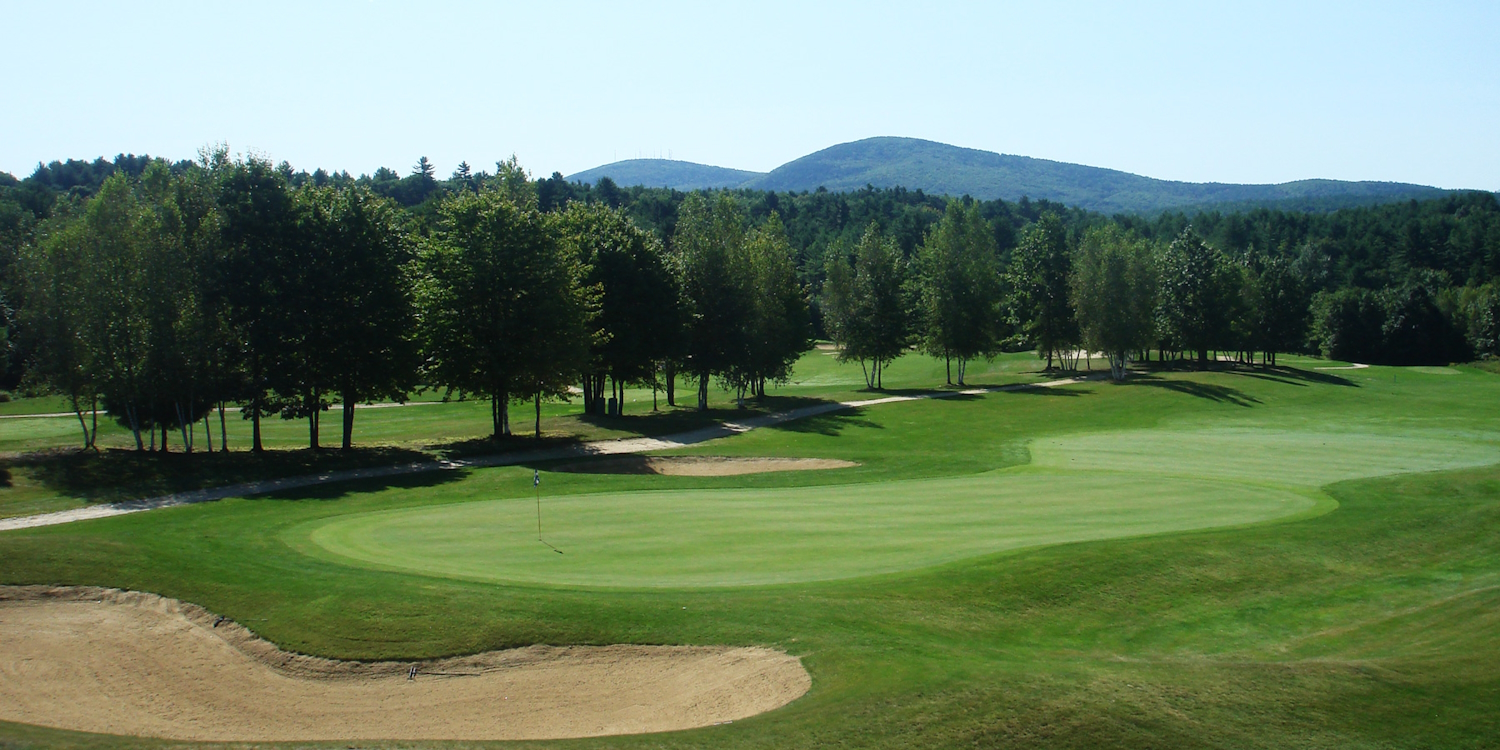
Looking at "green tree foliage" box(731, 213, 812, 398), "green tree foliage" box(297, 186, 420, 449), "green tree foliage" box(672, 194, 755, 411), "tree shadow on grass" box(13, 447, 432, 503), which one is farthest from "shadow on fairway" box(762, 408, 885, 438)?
"green tree foliage" box(297, 186, 420, 449)

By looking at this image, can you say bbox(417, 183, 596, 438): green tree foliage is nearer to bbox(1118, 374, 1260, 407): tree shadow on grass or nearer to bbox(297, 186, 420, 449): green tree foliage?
bbox(297, 186, 420, 449): green tree foliage

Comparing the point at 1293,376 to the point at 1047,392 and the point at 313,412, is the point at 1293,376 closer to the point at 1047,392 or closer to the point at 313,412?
the point at 1047,392

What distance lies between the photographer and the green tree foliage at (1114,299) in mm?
75188

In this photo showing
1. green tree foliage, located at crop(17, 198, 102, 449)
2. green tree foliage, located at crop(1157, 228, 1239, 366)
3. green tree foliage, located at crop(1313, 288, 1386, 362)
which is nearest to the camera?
green tree foliage, located at crop(17, 198, 102, 449)

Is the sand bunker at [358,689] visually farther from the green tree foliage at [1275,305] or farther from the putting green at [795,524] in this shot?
the green tree foliage at [1275,305]

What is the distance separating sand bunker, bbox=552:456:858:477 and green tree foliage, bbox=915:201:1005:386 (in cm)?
3929

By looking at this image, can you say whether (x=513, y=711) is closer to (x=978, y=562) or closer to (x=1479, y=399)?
(x=978, y=562)

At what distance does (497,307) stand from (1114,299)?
52.5 metres

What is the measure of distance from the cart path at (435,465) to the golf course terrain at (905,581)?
4.40 ft

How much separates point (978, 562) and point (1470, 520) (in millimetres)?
14229

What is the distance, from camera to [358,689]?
43.2 ft

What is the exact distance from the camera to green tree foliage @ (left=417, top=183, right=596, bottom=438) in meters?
42.4

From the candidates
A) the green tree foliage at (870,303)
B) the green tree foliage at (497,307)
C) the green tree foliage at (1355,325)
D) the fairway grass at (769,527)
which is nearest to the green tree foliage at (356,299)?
the green tree foliage at (497,307)

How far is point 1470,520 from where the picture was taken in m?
23.0
